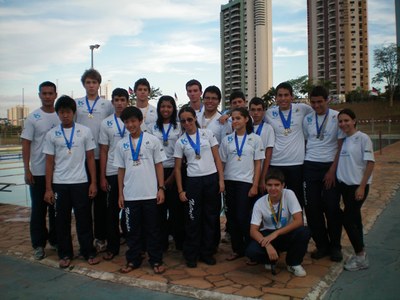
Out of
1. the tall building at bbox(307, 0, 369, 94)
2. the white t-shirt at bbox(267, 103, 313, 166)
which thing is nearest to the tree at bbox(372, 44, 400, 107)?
the tall building at bbox(307, 0, 369, 94)

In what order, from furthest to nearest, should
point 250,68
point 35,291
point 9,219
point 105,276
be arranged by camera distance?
point 250,68, point 9,219, point 105,276, point 35,291

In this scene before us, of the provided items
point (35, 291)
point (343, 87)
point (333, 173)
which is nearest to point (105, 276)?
point (35, 291)

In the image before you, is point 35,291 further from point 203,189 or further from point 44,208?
point 203,189

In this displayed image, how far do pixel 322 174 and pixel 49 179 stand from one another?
114 inches

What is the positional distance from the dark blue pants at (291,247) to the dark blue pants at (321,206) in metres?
0.52

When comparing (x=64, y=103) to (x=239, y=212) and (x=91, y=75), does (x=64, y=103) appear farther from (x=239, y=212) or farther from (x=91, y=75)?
(x=239, y=212)

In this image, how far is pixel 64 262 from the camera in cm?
394

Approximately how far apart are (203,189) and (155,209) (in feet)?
1.74

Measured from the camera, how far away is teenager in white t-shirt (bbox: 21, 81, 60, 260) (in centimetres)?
404

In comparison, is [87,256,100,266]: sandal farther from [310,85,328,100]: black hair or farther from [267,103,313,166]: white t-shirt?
[310,85,328,100]: black hair

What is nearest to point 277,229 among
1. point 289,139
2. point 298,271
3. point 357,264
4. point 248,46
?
point 298,271

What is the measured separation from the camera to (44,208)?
165 inches

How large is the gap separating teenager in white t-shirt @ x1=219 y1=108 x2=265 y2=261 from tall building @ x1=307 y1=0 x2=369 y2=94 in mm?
71957

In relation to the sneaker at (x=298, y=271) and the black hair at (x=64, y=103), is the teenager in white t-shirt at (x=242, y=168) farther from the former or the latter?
the black hair at (x=64, y=103)
